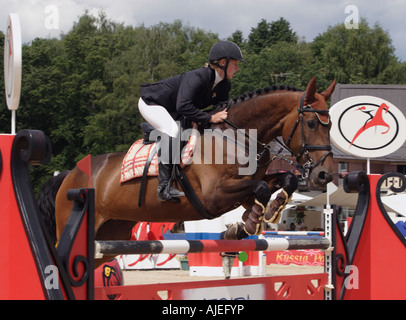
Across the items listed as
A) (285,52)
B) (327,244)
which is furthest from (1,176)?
(285,52)

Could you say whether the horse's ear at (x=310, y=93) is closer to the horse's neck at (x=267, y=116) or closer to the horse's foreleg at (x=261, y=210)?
the horse's neck at (x=267, y=116)

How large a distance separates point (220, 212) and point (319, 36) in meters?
44.1

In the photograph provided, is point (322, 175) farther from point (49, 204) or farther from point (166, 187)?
point (49, 204)

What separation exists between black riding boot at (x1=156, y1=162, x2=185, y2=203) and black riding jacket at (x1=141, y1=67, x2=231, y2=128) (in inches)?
16.2

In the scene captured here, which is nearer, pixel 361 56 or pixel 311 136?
pixel 311 136

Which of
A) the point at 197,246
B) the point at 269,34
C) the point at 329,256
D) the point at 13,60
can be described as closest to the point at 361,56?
the point at 269,34

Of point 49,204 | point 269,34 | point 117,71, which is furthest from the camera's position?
point 269,34

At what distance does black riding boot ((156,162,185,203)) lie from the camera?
417 centimetres

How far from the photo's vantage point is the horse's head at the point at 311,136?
12.9ft

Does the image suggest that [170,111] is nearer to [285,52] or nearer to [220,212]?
[220,212]

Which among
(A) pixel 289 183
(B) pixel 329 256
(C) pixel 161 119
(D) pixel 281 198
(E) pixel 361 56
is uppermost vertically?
(E) pixel 361 56

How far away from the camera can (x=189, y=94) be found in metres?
4.16

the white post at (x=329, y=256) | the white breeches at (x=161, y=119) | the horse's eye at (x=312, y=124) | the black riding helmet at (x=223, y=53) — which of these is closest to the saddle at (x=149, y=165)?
the white breeches at (x=161, y=119)

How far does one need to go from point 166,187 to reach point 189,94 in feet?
2.27
